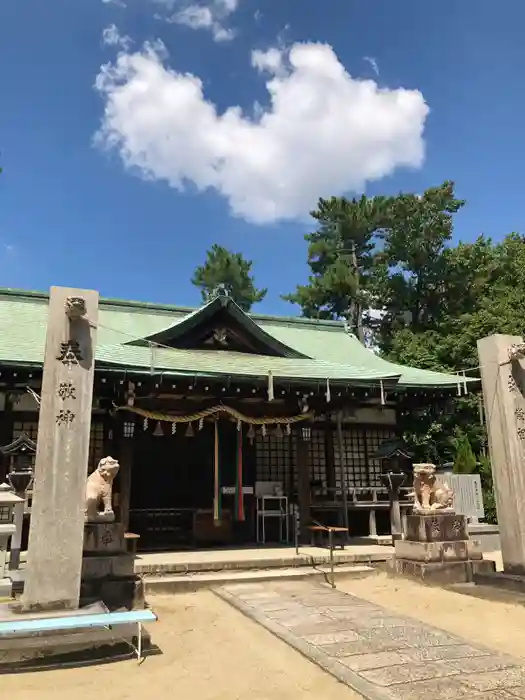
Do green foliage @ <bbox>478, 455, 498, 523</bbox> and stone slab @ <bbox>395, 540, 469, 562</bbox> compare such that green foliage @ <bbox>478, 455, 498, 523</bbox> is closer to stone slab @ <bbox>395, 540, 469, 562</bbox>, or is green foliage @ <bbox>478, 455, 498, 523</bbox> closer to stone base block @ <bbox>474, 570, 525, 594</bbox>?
stone slab @ <bbox>395, 540, 469, 562</bbox>

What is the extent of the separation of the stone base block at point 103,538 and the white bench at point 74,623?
181 cm

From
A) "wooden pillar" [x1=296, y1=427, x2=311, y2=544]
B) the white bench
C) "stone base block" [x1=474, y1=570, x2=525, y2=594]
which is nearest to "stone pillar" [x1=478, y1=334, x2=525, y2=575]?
"stone base block" [x1=474, y1=570, x2=525, y2=594]

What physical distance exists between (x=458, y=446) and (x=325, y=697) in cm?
1523

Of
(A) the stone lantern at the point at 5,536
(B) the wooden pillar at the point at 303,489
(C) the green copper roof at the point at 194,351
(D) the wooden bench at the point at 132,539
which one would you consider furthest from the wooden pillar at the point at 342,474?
(A) the stone lantern at the point at 5,536

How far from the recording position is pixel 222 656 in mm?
5387

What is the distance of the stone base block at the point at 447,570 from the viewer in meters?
8.95

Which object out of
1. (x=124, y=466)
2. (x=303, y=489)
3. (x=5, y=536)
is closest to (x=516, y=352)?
(x=303, y=489)

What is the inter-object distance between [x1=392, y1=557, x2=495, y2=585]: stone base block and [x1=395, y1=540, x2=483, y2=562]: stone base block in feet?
0.29

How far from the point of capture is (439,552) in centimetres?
922

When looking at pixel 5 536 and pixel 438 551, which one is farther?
pixel 438 551

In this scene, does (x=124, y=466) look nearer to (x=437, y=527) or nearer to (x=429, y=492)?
(x=429, y=492)

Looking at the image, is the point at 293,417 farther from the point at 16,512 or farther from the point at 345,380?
the point at 16,512

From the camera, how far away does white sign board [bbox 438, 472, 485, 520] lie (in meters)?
14.6

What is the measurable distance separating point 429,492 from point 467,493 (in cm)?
571
